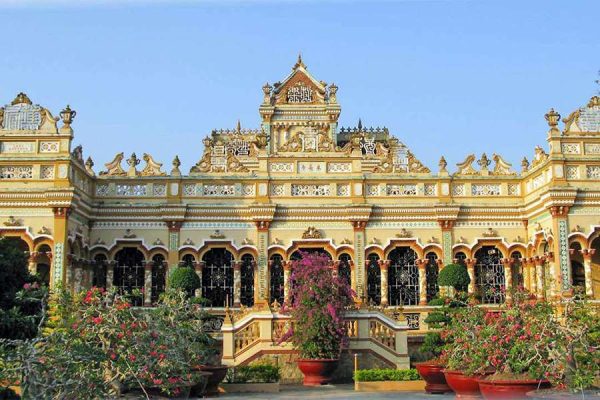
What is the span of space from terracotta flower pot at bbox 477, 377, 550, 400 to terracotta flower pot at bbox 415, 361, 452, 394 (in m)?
3.86

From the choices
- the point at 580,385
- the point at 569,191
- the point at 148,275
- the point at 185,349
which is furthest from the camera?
the point at 148,275

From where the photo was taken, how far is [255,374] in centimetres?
1852

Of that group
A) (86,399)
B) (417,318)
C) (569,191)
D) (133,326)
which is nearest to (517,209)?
(569,191)

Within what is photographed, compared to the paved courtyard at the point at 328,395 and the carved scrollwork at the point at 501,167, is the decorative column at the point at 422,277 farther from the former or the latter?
the paved courtyard at the point at 328,395

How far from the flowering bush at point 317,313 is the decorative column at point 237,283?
5.05 meters

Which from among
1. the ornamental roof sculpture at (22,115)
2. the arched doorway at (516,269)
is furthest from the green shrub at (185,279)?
the arched doorway at (516,269)

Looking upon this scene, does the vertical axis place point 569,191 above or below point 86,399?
above

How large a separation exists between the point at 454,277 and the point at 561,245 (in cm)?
323

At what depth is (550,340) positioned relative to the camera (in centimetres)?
1282

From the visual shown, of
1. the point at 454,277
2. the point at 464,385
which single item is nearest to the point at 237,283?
the point at 454,277

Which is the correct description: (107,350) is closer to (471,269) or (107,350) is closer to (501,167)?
(471,269)

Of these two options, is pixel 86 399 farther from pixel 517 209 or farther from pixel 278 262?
pixel 517 209

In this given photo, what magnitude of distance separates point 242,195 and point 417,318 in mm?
6824

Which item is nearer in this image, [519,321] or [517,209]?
[519,321]
